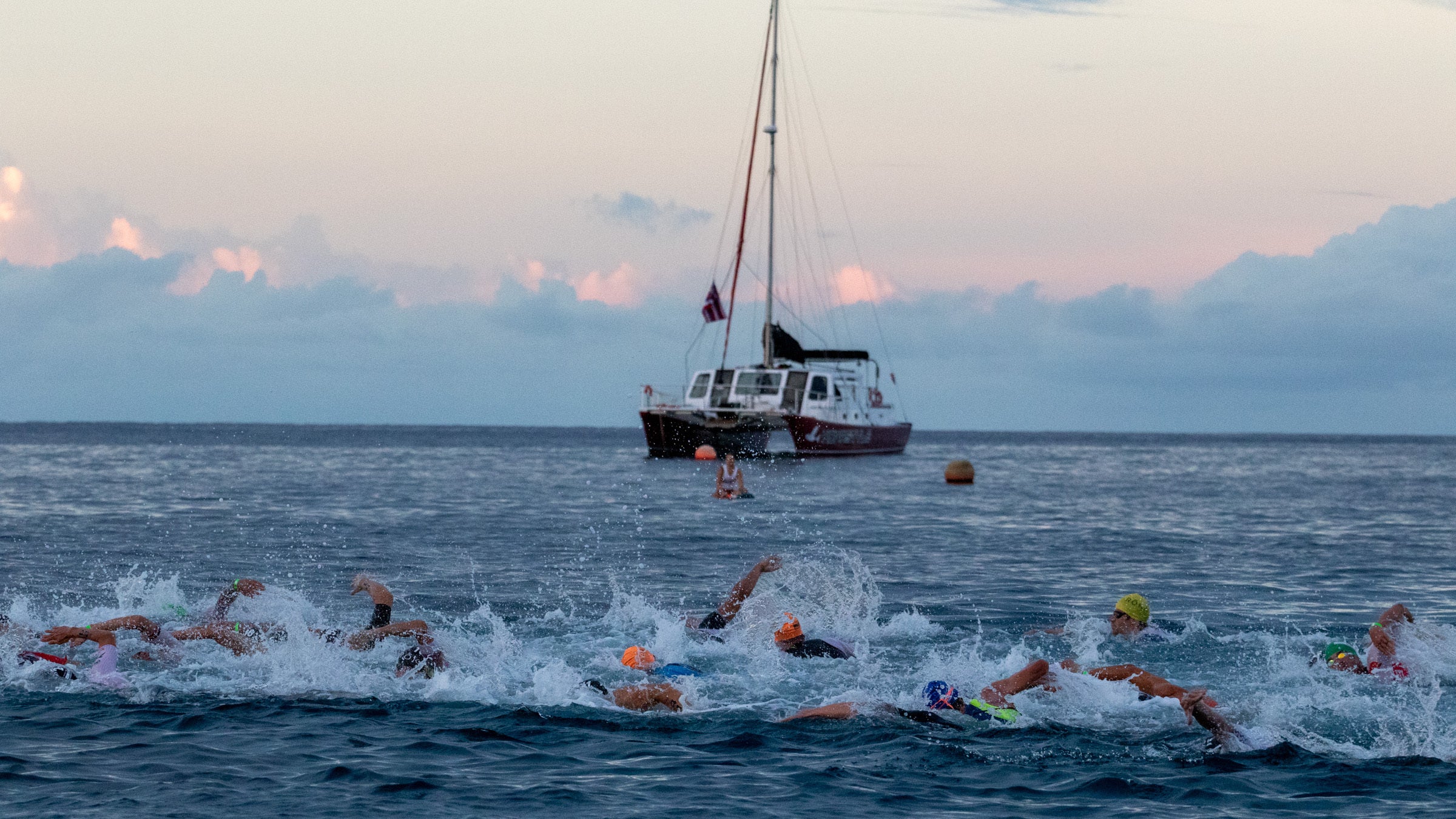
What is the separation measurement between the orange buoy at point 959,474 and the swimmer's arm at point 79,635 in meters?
45.6

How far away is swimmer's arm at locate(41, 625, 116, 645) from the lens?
12484mm

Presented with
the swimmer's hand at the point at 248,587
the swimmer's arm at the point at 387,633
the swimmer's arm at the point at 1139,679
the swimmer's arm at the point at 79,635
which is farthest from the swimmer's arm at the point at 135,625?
the swimmer's arm at the point at 1139,679

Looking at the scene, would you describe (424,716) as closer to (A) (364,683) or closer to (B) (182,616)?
(A) (364,683)

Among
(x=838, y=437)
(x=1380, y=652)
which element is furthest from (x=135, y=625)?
(x=838, y=437)

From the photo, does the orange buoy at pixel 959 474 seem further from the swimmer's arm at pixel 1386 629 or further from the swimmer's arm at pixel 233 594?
the swimmer's arm at pixel 233 594

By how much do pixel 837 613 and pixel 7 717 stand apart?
32.5ft

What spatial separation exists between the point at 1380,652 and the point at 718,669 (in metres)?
6.91

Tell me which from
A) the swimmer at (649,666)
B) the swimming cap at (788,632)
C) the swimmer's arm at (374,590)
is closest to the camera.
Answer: the swimmer at (649,666)

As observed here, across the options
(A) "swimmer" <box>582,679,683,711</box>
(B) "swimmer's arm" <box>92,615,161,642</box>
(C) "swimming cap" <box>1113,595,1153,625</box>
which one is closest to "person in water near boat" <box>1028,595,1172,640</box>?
(C) "swimming cap" <box>1113,595,1153,625</box>

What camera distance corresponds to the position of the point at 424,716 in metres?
11.5

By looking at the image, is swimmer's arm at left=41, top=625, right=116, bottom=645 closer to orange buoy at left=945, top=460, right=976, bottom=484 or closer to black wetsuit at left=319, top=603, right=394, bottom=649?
black wetsuit at left=319, top=603, right=394, bottom=649

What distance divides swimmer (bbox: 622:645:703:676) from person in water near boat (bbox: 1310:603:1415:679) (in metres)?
6.72

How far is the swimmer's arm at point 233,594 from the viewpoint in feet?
45.9

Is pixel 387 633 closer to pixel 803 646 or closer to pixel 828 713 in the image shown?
pixel 803 646
